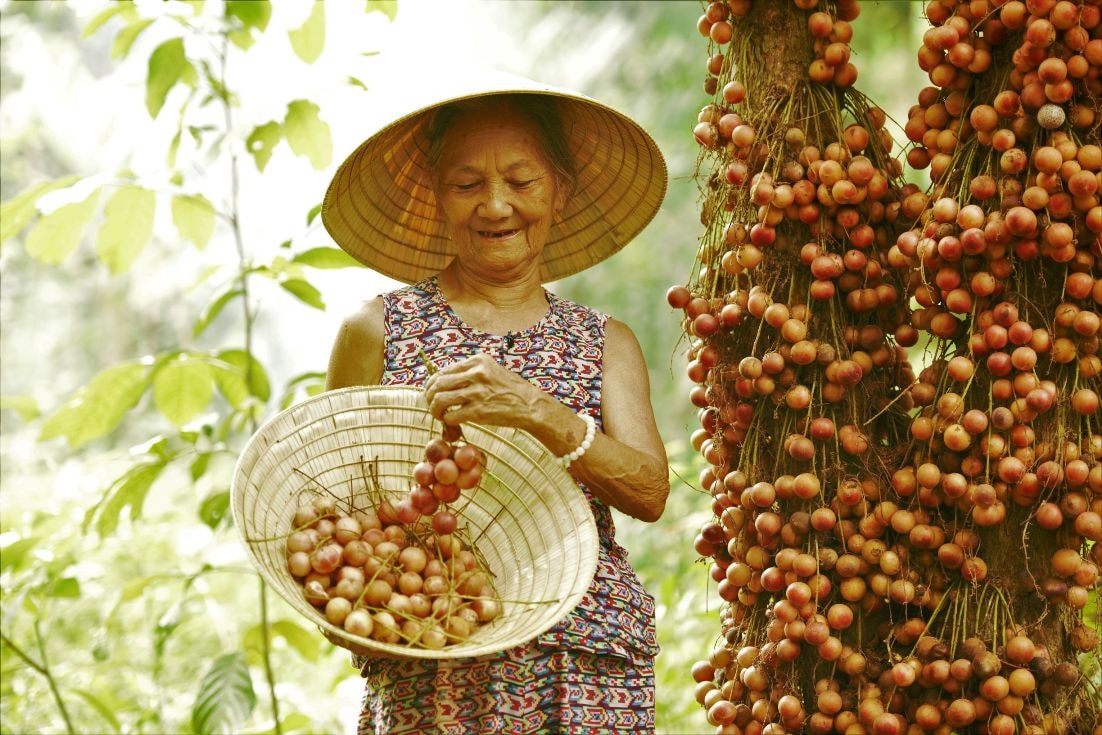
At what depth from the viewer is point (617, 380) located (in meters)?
2.27

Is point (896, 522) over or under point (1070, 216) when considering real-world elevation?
under

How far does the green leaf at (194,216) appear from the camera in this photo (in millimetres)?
2869

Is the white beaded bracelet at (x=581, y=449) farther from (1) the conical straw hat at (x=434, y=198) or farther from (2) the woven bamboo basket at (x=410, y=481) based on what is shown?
(1) the conical straw hat at (x=434, y=198)

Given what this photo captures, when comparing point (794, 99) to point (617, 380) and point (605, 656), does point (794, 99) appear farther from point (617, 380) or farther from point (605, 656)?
point (605, 656)

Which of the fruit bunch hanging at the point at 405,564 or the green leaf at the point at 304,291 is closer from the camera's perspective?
the fruit bunch hanging at the point at 405,564

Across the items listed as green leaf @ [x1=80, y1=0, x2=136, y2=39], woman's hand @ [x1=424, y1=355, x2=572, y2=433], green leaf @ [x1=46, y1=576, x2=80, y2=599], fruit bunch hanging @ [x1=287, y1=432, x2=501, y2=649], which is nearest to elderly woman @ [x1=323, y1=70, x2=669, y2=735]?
woman's hand @ [x1=424, y1=355, x2=572, y2=433]

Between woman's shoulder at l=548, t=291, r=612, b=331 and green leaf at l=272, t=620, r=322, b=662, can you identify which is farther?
green leaf at l=272, t=620, r=322, b=662

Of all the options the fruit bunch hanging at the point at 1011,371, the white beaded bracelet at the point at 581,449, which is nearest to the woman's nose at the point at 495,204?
the white beaded bracelet at the point at 581,449

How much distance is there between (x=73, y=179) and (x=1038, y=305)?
203 cm

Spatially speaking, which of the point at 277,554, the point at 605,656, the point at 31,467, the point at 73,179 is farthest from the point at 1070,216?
the point at 31,467

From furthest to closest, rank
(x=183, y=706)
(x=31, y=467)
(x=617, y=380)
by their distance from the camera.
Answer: (x=31, y=467) → (x=183, y=706) → (x=617, y=380)

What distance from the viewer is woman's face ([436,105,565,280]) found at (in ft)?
7.25

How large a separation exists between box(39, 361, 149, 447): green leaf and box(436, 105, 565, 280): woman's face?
96cm

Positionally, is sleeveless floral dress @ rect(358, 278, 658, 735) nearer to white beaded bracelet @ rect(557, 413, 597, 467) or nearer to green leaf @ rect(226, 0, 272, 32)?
white beaded bracelet @ rect(557, 413, 597, 467)
